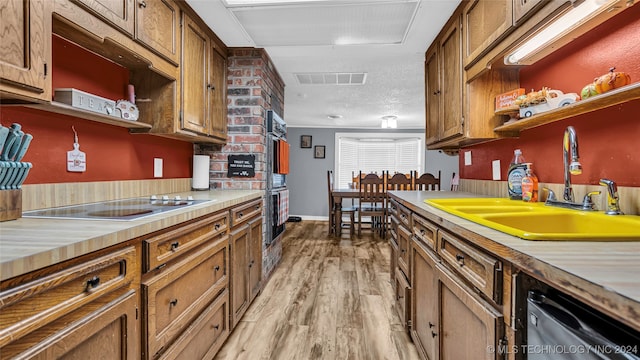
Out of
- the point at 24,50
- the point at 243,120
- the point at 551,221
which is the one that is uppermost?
the point at 243,120

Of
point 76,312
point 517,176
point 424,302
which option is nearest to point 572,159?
point 517,176

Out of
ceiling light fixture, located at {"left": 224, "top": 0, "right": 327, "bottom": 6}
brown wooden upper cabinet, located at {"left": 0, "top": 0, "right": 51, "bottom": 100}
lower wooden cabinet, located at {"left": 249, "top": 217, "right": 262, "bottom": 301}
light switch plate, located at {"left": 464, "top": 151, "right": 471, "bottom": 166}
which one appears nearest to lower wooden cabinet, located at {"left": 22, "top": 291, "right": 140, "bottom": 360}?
brown wooden upper cabinet, located at {"left": 0, "top": 0, "right": 51, "bottom": 100}

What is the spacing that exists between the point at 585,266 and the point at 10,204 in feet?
5.34

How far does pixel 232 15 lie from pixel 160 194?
1.36 metres

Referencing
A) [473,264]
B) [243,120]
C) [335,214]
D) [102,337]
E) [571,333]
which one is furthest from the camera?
[335,214]

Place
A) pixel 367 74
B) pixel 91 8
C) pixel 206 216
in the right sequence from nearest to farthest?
pixel 91 8 → pixel 206 216 → pixel 367 74

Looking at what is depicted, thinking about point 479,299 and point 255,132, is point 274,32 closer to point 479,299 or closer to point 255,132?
point 255,132

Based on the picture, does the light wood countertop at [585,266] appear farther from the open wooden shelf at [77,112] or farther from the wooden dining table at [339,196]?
the wooden dining table at [339,196]

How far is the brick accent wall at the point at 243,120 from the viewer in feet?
8.86

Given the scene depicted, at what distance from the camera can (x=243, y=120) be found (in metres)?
2.71

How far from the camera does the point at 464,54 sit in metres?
1.91

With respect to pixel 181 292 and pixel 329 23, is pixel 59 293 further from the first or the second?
pixel 329 23

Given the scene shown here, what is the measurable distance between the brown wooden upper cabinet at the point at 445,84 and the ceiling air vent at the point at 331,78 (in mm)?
908

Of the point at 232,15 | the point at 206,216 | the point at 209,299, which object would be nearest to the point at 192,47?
the point at 232,15
